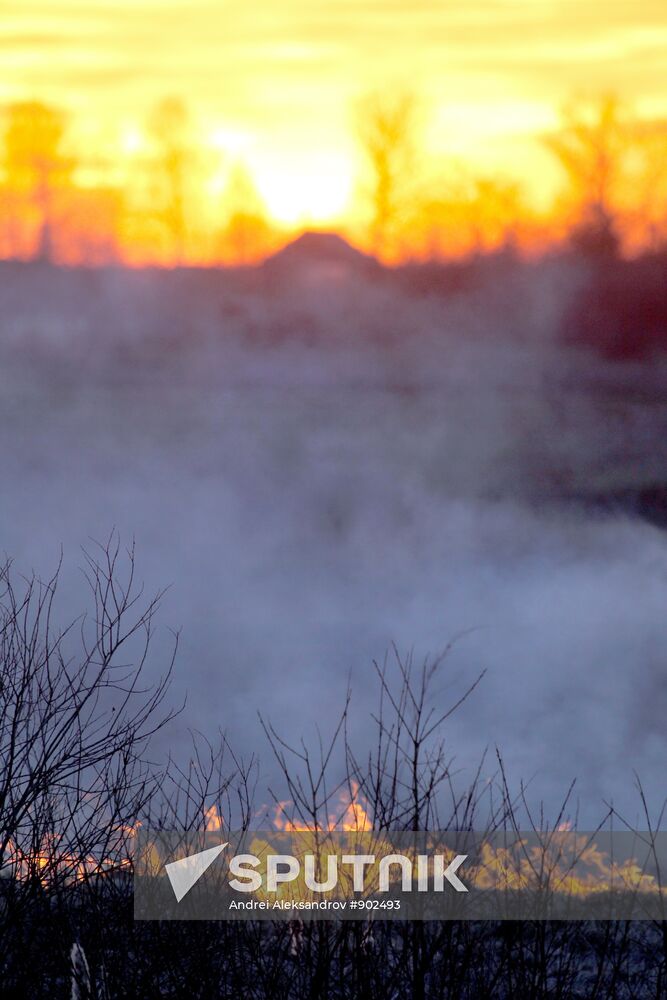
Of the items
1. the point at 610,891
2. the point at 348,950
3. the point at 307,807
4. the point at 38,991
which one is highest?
the point at 307,807

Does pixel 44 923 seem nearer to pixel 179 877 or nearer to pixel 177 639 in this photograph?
pixel 179 877

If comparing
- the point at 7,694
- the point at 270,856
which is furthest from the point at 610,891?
the point at 7,694

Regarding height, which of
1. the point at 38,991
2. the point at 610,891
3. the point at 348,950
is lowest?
the point at 38,991

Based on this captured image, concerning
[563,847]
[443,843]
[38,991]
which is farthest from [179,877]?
[563,847]

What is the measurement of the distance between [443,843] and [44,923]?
2.84m

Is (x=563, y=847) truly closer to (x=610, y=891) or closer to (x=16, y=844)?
(x=610, y=891)

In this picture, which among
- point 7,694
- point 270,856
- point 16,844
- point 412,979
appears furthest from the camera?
point 7,694

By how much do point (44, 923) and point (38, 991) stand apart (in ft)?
2.30

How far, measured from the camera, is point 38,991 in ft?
17.8

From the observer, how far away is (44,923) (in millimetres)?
6094

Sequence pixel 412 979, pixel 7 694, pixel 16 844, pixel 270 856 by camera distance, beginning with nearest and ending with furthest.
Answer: pixel 412 979 < pixel 270 856 < pixel 16 844 < pixel 7 694

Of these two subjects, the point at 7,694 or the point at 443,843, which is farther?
the point at 7,694

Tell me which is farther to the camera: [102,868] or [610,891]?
[102,868]

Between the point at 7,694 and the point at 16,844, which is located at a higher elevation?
the point at 7,694
